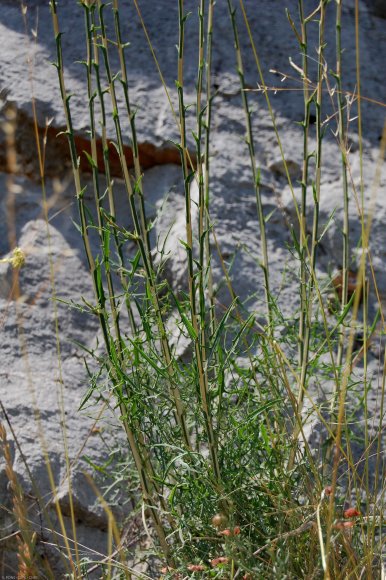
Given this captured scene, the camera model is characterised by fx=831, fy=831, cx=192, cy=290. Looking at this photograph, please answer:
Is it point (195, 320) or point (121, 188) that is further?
point (121, 188)

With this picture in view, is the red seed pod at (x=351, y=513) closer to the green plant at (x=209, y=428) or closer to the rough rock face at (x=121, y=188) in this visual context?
the green plant at (x=209, y=428)

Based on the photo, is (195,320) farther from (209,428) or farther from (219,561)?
(219,561)

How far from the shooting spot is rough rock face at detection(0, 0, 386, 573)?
195 centimetres

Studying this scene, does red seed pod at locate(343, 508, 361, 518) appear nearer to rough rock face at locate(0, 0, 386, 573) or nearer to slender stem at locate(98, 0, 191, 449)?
slender stem at locate(98, 0, 191, 449)

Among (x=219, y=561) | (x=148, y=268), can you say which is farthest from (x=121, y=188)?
(x=219, y=561)

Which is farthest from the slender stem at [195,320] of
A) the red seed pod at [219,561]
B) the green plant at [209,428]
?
the red seed pod at [219,561]

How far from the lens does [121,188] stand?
95.4 inches

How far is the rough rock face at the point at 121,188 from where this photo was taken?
6.40 ft

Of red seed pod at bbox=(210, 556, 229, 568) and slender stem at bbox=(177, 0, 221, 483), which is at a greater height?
slender stem at bbox=(177, 0, 221, 483)

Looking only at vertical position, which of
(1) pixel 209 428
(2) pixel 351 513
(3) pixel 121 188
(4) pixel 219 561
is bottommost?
(4) pixel 219 561

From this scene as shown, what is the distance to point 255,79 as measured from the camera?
2506mm

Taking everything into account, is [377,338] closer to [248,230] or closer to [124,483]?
[248,230]

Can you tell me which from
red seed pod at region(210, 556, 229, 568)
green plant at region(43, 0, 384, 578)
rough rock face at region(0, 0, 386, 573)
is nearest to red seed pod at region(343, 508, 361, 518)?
green plant at region(43, 0, 384, 578)

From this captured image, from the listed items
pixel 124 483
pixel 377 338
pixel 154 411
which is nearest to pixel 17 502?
pixel 154 411
